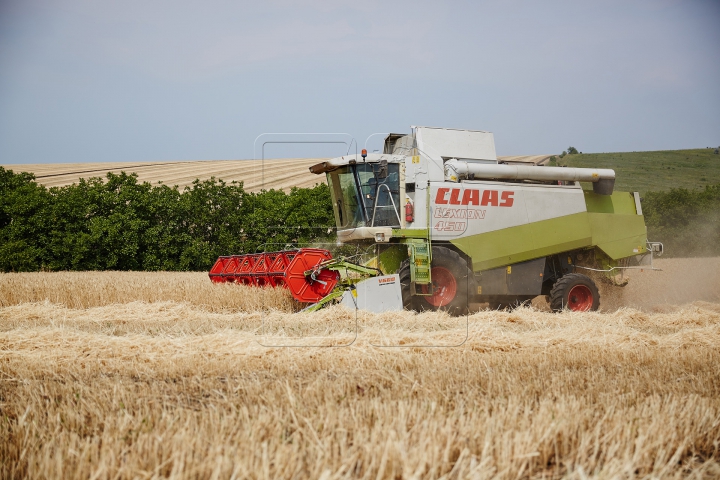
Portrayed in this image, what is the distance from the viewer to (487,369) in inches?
169

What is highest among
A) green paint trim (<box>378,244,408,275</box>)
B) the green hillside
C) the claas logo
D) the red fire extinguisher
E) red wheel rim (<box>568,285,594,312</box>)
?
the green hillside

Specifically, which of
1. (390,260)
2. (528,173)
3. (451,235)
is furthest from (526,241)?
(390,260)

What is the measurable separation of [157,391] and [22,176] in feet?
85.6

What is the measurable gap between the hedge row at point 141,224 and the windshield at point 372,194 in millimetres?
12816

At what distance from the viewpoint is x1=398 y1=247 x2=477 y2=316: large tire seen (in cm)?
918

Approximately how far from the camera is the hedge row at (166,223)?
22141 mm

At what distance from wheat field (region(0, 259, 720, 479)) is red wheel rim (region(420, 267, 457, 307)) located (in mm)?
2574

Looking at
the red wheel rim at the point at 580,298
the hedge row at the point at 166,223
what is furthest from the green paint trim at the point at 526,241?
the hedge row at the point at 166,223

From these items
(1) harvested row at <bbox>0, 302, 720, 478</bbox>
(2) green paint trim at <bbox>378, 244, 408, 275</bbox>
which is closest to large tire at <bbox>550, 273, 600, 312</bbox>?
(2) green paint trim at <bbox>378, 244, 408, 275</bbox>

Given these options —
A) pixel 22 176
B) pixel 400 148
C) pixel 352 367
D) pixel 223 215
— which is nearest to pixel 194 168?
pixel 22 176

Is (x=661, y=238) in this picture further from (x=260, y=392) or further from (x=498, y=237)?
(x=260, y=392)

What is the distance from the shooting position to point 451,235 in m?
9.41

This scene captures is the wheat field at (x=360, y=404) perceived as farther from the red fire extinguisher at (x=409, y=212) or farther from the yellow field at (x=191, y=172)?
the yellow field at (x=191, y=172)

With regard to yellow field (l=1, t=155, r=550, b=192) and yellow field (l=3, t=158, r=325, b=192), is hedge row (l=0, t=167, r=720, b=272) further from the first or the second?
yellow field (l=3, t=158, r=325, b=192)
